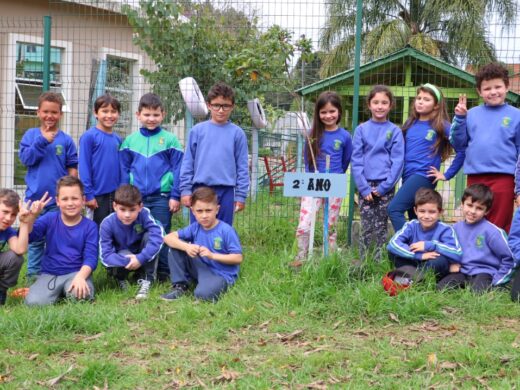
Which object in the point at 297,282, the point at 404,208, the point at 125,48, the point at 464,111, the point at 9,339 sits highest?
the point at 125,48

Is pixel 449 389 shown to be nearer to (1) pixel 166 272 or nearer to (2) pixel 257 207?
(1) pixel 166 272

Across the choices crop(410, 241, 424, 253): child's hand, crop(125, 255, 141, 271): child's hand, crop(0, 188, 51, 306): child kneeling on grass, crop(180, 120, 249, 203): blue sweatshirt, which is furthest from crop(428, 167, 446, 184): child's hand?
crop(0, 188, 51, 306): child kneeling on grass

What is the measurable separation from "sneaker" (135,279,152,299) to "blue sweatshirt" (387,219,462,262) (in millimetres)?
1931

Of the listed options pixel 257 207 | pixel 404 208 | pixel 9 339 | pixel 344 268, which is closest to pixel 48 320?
pixel 9 339

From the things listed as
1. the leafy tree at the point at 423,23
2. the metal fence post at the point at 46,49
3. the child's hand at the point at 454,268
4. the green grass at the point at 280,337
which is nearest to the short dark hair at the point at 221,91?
the green grass at the point at 280,337

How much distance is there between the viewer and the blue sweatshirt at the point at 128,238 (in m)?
4.98

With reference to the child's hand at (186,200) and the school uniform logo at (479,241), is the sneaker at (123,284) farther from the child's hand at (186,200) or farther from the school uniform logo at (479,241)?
the school uniform logo at (479,241)

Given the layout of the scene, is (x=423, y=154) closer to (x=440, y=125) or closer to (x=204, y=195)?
(x=440, y=125)

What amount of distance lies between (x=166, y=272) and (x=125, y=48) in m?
5.37

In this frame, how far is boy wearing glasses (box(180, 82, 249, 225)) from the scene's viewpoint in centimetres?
518

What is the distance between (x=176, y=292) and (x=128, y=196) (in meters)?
0.87

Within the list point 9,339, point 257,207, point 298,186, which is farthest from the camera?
point 257,207

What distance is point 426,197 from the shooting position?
476 centimetres

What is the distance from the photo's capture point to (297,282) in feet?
14.8
